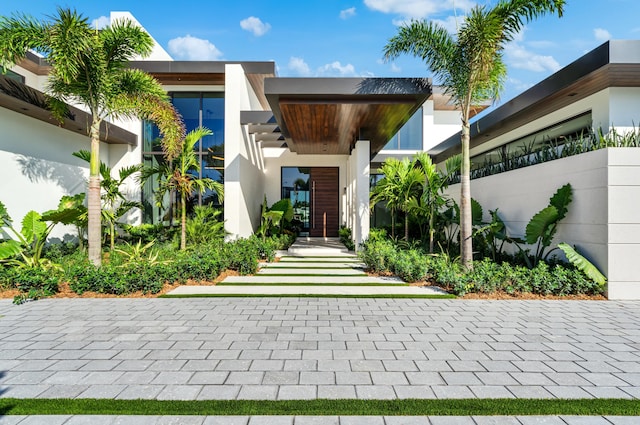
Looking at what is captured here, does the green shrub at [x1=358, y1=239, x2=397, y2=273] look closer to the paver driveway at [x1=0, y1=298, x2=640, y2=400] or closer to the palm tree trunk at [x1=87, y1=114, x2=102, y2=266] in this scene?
the paver driveway at [x1=0, y1=298, x2=640, y2=400]

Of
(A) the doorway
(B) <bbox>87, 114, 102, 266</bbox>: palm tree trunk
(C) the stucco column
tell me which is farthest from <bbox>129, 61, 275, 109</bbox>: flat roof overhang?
(A) the doorway

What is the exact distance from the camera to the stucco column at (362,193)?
10.1m

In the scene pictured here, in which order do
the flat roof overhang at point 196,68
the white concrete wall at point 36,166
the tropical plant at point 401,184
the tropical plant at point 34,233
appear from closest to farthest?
the tropical plant at point 34,233 < the white concrete wall at point 36,166 < the tropical plant at point 401,184 < the flat roof overhang at point 196,68

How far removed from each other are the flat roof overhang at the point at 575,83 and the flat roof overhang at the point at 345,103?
254 centimetres

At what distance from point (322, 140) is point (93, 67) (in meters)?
7.36

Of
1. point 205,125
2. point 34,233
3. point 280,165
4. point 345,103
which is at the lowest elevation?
point 34,233

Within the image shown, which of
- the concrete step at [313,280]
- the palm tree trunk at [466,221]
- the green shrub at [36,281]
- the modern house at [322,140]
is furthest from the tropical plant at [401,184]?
the green shrub at [36,281]

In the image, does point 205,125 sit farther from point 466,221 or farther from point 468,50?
point 466,221

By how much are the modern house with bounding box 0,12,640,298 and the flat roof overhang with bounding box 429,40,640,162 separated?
0.09 feet

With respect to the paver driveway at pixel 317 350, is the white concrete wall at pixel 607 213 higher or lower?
higher

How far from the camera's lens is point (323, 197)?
15.8m

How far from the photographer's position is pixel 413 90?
7285mm

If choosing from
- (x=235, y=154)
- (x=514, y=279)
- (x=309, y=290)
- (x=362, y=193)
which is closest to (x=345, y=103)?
(x=362, y=193)

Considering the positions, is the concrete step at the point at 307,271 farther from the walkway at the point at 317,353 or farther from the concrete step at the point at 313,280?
the walkway at the point at 317,353
